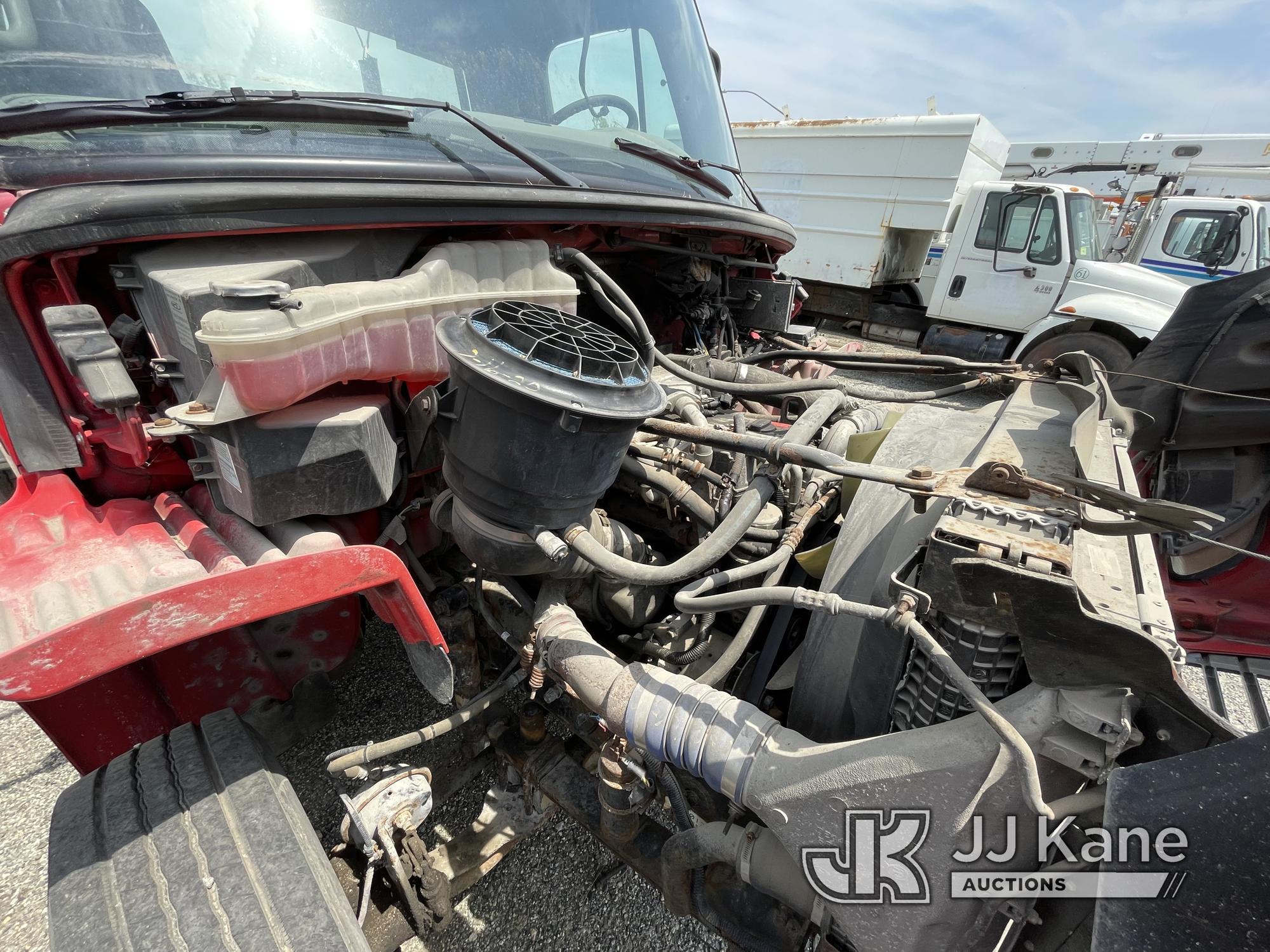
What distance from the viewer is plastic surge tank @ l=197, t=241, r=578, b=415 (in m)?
0.89

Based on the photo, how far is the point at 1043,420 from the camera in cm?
151

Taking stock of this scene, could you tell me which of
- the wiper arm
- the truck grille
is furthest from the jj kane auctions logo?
the wiper arm

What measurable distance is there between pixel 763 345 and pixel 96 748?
2.84m

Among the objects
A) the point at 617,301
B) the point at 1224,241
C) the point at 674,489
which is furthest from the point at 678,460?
the point at 1224,241

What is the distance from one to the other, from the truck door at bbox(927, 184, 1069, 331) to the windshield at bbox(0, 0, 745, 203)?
21.9 feet

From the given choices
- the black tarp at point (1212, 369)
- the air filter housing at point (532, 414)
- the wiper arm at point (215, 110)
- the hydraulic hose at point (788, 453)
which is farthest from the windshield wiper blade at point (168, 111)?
the black tarp at point (1212, 369)

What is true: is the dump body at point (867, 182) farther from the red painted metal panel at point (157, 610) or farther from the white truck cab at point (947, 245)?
the red painted metal panel at point (157, 610)

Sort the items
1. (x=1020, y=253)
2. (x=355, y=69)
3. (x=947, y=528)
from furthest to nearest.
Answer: (x=1020, y=253), (x=355, y=69), (x=947, y=528)

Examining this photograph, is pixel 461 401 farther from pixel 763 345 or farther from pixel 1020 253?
pixel 1020 253

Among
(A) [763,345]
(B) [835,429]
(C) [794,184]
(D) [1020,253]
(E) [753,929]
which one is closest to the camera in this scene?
(E) [753,929]

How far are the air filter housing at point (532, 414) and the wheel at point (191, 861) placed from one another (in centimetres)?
67

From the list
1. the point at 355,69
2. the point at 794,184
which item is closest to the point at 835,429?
Result: the point at 355,69

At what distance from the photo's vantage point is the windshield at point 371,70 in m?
1.19

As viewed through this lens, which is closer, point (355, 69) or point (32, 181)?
point (32, 181)
